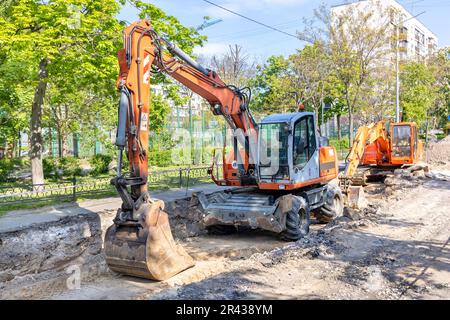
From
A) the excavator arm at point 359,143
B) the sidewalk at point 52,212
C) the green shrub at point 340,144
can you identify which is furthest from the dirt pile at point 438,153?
the sidewalk at point 52,212

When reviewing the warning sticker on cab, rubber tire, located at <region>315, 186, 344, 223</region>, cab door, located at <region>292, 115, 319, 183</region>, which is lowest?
rubber tire, located at <region>315, 186, 344, 223</region>

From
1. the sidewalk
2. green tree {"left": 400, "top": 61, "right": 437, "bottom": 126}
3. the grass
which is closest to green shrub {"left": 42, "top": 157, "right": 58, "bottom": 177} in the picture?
the grass

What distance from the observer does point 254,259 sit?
7.80 m

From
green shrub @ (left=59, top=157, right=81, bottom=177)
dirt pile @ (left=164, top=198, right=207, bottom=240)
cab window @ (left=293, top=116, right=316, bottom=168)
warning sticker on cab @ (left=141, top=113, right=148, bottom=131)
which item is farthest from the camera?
green shrub @ (left=59, top=157, right=81, bottom=177)

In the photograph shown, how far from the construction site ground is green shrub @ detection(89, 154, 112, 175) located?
8.60 meters

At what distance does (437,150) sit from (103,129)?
2185cm

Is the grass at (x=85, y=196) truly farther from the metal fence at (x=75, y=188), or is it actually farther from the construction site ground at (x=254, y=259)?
the construction site ground at (x=254, y=259)

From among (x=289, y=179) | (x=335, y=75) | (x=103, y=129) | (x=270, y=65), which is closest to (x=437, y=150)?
(x=335, y=75)

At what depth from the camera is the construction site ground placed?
19.9 feet

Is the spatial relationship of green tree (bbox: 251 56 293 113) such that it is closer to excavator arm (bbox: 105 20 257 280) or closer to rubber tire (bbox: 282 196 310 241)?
rubber tire (bbox: 282 196 310 241)

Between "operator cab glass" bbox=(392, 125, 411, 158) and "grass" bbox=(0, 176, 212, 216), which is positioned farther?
"operator cab glass" bbox=(392, 125, 411, 158)

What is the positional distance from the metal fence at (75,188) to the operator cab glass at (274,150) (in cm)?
603

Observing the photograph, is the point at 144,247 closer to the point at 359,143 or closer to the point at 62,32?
the point at 62,32

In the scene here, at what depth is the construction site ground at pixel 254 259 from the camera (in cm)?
605
